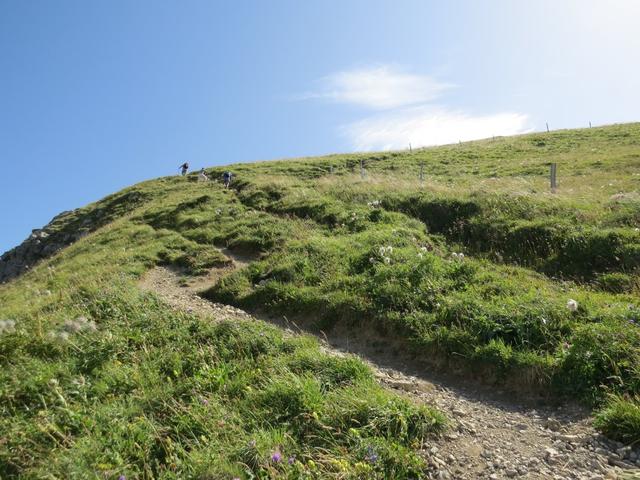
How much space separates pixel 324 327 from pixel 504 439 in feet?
14.6

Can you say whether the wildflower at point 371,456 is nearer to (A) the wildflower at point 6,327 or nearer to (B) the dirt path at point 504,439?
(B) the dirt path at point 504,439

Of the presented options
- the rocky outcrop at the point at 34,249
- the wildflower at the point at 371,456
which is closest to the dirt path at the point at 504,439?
the wildflower at the point at 371,456

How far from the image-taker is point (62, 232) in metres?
38.4

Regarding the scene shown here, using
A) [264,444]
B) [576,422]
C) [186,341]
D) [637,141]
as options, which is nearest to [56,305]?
[186,341]

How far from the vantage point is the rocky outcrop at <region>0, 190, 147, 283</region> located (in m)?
35.4

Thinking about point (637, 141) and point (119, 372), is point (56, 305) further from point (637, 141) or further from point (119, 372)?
point (637, 141)

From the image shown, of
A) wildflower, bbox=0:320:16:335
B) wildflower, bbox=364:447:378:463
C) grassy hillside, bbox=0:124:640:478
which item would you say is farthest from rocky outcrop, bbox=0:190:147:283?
wildflower, bbox=364:447:378:463

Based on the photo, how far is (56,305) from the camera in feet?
33.8

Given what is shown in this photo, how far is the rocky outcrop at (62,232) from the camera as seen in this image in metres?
35.4

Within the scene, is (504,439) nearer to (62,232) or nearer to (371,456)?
(371,456)

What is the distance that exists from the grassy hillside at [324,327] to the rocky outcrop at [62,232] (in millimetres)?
21817

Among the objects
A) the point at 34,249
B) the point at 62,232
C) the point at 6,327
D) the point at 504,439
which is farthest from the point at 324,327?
the point at 34,249

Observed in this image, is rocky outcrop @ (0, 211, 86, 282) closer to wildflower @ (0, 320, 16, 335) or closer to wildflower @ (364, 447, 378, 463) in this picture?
wildflower @ (0, 320, 16, 335)

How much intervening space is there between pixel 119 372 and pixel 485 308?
20.1ft
